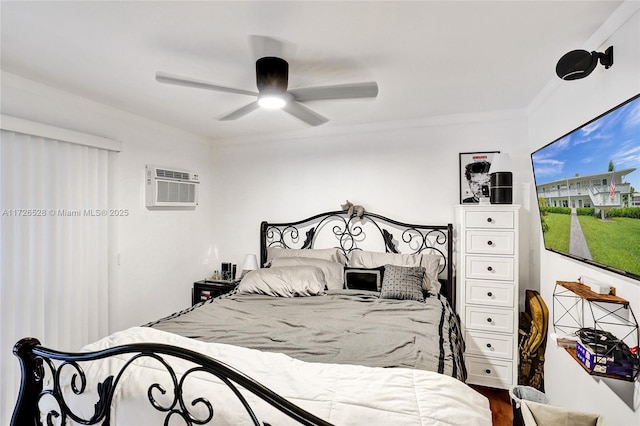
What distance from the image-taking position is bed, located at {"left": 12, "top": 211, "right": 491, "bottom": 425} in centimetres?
113

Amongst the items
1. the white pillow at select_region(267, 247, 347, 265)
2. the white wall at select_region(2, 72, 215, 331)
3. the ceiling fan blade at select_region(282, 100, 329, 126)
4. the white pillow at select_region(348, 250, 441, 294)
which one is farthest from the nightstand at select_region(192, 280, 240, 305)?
the ceiling fan blade at select_region(282, 100, 329, 126)

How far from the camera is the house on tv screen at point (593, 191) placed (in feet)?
4.42

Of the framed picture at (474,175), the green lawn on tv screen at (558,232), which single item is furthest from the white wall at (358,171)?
the green lawn on tv screen at (558,232)

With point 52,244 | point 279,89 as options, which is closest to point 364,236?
point 279,89

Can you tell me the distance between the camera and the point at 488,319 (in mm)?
2729

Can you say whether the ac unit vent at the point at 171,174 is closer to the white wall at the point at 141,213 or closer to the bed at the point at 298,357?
the white wall at the point at 141,213

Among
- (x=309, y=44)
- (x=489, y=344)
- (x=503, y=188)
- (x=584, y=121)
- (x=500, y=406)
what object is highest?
(x=309, y=44)

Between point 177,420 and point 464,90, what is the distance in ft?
9.53

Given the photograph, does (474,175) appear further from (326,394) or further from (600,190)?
(326,394)

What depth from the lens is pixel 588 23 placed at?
1675 mm

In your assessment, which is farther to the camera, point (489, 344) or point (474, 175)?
point (474, 175)

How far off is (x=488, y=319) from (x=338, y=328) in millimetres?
1502

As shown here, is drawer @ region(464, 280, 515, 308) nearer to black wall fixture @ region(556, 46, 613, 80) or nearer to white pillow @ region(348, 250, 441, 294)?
white pillow @ region(348, 250, 441, 294)

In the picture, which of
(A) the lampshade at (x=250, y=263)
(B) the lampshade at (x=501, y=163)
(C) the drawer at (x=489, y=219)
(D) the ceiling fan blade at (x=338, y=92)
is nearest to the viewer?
(D) the ceiling fan blade at (x=338, y=92)
